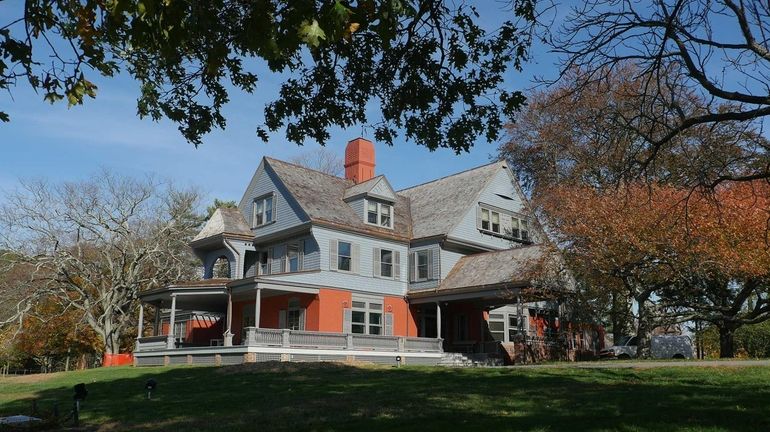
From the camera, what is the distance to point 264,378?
1939cm

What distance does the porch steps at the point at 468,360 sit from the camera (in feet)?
103

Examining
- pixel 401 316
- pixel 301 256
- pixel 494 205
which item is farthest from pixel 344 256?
pixel 494 205

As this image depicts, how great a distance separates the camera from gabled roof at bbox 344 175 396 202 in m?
34.6

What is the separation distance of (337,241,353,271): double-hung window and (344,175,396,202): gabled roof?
10.5 feet

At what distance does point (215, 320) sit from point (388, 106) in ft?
109

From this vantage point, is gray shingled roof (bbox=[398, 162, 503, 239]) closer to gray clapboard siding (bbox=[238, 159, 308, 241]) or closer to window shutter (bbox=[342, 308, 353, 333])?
window shutter (bbox=[342, 308, 353, 333])

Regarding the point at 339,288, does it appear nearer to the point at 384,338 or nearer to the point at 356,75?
the point at 384,338

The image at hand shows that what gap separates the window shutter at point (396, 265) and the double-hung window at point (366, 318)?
1.96 m

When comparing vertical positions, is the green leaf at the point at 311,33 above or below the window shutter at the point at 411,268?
below

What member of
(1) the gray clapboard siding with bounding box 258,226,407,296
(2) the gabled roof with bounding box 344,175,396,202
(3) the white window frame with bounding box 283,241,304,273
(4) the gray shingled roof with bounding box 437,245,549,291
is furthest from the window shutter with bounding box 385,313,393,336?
(2) the gabled roof with bounding box 344,175,396,202

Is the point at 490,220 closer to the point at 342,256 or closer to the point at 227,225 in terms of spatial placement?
the point at 342,256

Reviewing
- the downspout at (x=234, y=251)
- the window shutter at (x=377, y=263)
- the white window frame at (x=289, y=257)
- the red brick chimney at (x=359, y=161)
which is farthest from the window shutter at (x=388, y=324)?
the red brick chimney at (x=359, y=161)

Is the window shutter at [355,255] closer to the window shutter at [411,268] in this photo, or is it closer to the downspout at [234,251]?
the window shutter at [411,268]

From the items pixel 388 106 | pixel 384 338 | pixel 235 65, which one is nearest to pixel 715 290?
pixel 384 338
